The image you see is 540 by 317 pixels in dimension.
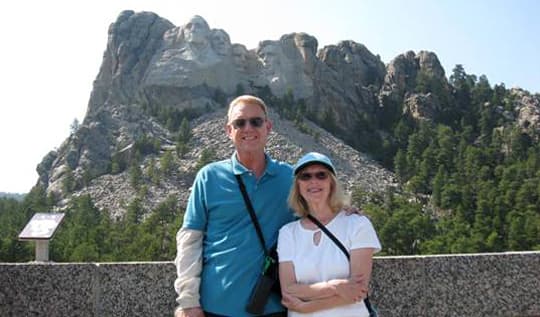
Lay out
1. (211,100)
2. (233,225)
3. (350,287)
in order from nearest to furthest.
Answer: (350,287)
(233,225)
(211,100)

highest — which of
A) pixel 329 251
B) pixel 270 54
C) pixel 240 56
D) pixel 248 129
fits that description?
pixel 270 54

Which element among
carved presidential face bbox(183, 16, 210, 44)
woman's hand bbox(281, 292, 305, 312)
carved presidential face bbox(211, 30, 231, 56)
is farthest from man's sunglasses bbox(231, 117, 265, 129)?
carved presidential face bbox(211, 30, 231, 56)

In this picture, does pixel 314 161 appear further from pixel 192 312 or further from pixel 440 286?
pixel 440 286

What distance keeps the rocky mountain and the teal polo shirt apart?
284 ft

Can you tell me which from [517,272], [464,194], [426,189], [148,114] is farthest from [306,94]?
[517,272]

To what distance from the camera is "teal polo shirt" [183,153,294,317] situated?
410 centimetres

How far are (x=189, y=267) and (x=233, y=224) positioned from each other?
400mm

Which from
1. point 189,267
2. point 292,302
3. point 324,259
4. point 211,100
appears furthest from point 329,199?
point 211,100

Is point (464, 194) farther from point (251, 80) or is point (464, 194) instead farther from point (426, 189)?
point (251, 80)

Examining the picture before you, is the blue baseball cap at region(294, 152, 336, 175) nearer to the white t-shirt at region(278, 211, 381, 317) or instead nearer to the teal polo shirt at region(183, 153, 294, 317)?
the teal polo shirt at region(183, 153, 294, 317)

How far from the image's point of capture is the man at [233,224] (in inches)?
161

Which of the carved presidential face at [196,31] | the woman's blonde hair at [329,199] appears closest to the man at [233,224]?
the woman's blonde hair at [329,199]

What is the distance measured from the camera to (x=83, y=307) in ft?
18.5

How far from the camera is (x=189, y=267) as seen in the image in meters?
4.15
